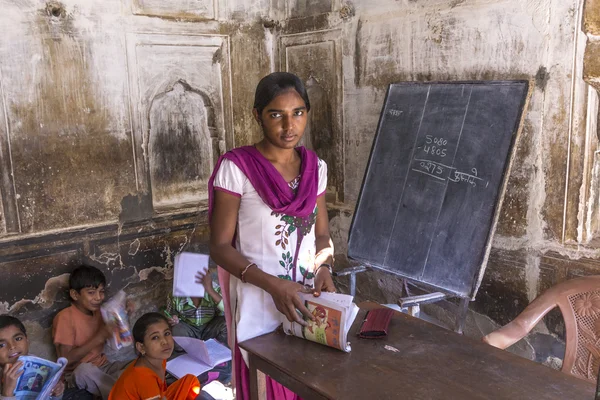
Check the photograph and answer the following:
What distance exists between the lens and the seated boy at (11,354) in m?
2.76

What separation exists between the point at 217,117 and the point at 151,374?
7.99 feet

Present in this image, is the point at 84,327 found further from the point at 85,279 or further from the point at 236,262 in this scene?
the point at 236,262

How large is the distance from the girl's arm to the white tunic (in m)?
0.04

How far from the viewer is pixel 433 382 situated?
62.9 inches

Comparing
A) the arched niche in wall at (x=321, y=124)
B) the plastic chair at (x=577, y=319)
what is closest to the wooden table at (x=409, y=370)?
the plastic chair at (x=577, y=319)

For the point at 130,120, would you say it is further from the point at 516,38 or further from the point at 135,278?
the point at 516,38

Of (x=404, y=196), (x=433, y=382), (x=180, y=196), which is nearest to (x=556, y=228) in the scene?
(x=404, y=196)

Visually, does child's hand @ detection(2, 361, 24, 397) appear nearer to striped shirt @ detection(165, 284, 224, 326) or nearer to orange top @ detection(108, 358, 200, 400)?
orange top @ detection(108, 358, 200, 400)

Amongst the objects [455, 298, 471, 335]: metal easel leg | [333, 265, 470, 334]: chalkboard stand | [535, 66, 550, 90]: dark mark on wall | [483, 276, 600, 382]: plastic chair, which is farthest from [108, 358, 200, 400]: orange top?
[535, 66, 550, 90]: dark mark on wall

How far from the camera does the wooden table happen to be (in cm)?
155

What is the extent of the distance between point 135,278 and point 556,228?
307 centimetres

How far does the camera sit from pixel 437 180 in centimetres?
312

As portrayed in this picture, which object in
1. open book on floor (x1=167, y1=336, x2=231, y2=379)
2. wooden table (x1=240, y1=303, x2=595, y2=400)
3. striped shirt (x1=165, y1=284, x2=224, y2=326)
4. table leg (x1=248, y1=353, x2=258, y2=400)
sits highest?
wooden table (x1=240, y1=303, x2=595, y2=400)

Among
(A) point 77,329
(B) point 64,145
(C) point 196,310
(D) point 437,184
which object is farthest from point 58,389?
(D) point 437,184
